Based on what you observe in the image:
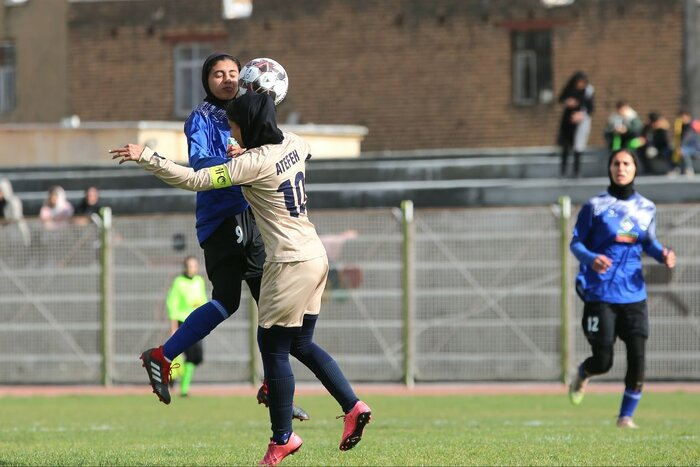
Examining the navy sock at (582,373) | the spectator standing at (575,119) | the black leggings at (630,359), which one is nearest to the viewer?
the black leggings at (630,359)

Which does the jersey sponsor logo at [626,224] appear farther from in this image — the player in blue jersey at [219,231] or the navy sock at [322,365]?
the navy sock at [322,365]

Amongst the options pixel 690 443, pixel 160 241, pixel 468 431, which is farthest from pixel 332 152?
pixel 690 443

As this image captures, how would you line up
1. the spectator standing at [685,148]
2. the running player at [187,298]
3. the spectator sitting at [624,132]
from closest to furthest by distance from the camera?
the running player at [187,298] < the spectator standing at [685,148] < the spectator sitting at [624,132]

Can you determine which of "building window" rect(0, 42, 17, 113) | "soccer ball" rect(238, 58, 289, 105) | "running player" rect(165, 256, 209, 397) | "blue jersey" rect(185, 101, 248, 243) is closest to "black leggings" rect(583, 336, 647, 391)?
"blue jersey" rect(185, 101, 248, 243)

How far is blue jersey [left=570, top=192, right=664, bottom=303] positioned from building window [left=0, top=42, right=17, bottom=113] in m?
33.3

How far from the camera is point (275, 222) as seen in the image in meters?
9.34

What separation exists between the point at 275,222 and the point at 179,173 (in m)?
0.63

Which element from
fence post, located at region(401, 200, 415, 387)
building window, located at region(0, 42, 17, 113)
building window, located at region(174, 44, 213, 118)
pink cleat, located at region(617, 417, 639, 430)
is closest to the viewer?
pink cleat, located at region(617, 417, 639, 430)

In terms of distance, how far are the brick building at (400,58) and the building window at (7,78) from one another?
1485mm

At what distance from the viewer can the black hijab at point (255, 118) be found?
9297 mm

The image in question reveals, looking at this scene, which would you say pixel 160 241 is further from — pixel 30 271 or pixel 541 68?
pixel 541 68

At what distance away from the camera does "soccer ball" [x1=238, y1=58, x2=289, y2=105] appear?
10.1m

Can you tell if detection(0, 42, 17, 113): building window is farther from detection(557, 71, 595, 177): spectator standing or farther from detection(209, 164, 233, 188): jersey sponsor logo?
detection(209, 164, 233, 188): jersey sponsor logo

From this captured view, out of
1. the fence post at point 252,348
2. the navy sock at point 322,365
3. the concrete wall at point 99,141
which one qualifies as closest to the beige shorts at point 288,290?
the navy sock at point 322,365
